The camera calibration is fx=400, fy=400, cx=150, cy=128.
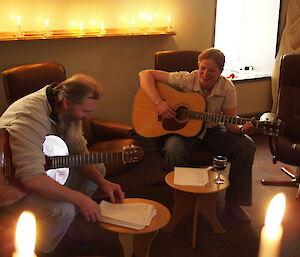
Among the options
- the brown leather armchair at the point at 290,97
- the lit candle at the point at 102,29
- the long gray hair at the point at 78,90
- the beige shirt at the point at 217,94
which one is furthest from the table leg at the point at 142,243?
the lit candle at the point at 102,29

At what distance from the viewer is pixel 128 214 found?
190 centimetres

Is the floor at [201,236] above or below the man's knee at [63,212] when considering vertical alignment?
below

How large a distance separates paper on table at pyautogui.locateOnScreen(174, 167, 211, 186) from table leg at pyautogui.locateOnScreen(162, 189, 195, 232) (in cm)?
10

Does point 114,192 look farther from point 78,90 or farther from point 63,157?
point 78,90

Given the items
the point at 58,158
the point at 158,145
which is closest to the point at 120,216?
the point at 58,158

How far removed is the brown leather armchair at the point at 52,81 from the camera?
9.04ft

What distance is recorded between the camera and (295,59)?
9.94ft

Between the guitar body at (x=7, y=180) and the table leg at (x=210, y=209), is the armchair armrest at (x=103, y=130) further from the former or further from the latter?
the guitar body at (x=7, y=180)

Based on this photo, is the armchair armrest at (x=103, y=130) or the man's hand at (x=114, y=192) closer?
the man's hand at (x=114, y=192)

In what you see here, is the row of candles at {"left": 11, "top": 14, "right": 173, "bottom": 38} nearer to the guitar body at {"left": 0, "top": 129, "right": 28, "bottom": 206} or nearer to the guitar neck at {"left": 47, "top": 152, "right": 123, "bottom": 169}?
the guitar neck at {"left": 47, "top": 152, "right": 123, "bottom": 169}

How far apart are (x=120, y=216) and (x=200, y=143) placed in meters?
1.08

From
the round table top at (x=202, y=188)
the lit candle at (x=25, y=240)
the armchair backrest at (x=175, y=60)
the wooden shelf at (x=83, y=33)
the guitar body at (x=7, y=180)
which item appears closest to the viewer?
the lit candle at (x=25, y=240)

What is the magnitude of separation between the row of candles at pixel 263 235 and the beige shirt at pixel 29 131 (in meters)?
1.15

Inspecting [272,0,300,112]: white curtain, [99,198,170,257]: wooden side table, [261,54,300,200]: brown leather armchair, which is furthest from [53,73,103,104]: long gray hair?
[272,0,300,112]: white curtain
